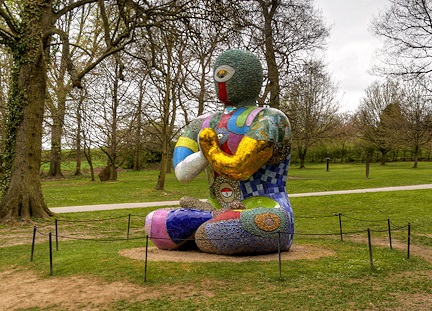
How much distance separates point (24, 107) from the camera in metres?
13.3

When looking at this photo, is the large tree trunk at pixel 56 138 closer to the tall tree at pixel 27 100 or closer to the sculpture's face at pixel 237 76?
the tall tree at pixel 27 100

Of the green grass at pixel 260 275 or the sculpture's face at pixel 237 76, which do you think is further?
the sculpture's face at pixel 237 76

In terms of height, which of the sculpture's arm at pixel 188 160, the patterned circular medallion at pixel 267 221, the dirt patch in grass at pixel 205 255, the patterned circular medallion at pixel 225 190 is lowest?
the dirt patch in grass at pixel 205 255

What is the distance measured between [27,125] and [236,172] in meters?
8.03

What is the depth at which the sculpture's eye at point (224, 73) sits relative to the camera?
792 centimetres

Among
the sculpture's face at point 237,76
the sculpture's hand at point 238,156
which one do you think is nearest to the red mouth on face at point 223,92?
the sculpture's face at point 237,76

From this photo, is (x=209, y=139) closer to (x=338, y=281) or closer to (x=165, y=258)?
(x=165, y=258)

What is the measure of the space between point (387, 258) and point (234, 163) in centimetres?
305

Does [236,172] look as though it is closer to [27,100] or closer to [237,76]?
[237,76]

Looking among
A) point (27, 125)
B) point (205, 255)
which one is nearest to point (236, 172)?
point (205, 255)

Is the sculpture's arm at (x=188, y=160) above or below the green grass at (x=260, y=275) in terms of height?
above

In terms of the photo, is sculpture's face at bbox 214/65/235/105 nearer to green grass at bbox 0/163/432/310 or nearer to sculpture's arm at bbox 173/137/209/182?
sculpture's arm at bbox 173/137/209/182

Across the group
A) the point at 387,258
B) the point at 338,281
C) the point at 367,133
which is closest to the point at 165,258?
the point at 338,281

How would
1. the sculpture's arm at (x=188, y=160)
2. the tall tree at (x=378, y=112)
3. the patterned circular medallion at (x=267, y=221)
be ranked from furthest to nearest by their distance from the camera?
the tall tree at (x=378, y=112), the sculpture's arm at (x=188, y=160), the patterned circular medallion at (x=267, y=221)
